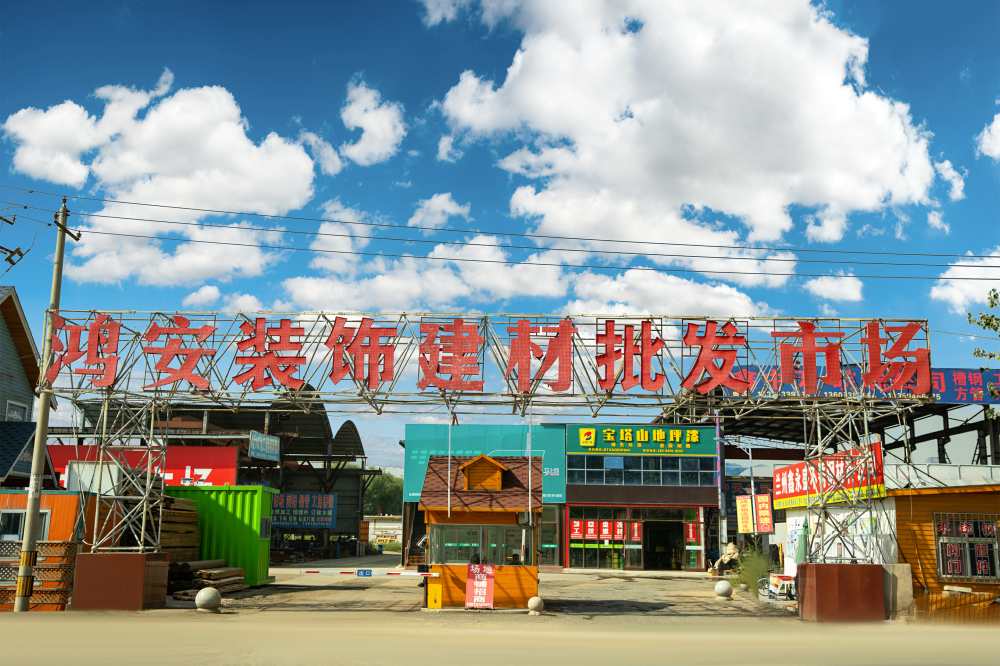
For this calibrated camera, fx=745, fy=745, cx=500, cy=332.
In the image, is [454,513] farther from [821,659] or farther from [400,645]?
[821,659]

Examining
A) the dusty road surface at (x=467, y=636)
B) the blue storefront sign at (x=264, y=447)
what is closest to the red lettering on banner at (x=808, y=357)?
the dusty road surface at (x=467, y=636)

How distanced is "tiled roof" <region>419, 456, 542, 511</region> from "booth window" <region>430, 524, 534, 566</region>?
0.61 meters

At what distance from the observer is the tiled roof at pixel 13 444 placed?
81.3 ft

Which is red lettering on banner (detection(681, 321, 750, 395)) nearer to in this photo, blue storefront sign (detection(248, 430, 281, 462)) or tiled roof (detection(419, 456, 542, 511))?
tiled roof (detection(419, 456, 542, 511))

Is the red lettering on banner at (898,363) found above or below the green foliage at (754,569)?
above

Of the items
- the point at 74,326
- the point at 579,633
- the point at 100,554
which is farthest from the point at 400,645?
the point at 74,326

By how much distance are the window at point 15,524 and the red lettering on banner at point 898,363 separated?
74.7 feet

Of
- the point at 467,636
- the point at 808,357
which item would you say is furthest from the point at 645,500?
the point at 467,636

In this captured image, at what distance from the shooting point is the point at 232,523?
26797mm

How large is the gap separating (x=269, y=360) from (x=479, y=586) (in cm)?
841

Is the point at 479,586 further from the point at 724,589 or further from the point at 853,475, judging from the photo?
the point at 853,475

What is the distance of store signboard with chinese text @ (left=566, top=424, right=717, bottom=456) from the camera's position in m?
40.2

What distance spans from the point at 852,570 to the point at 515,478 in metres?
9.33

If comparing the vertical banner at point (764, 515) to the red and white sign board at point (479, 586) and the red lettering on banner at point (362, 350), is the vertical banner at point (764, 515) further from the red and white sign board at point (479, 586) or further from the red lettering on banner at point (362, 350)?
the red lettering on banner at point (362, 350)
